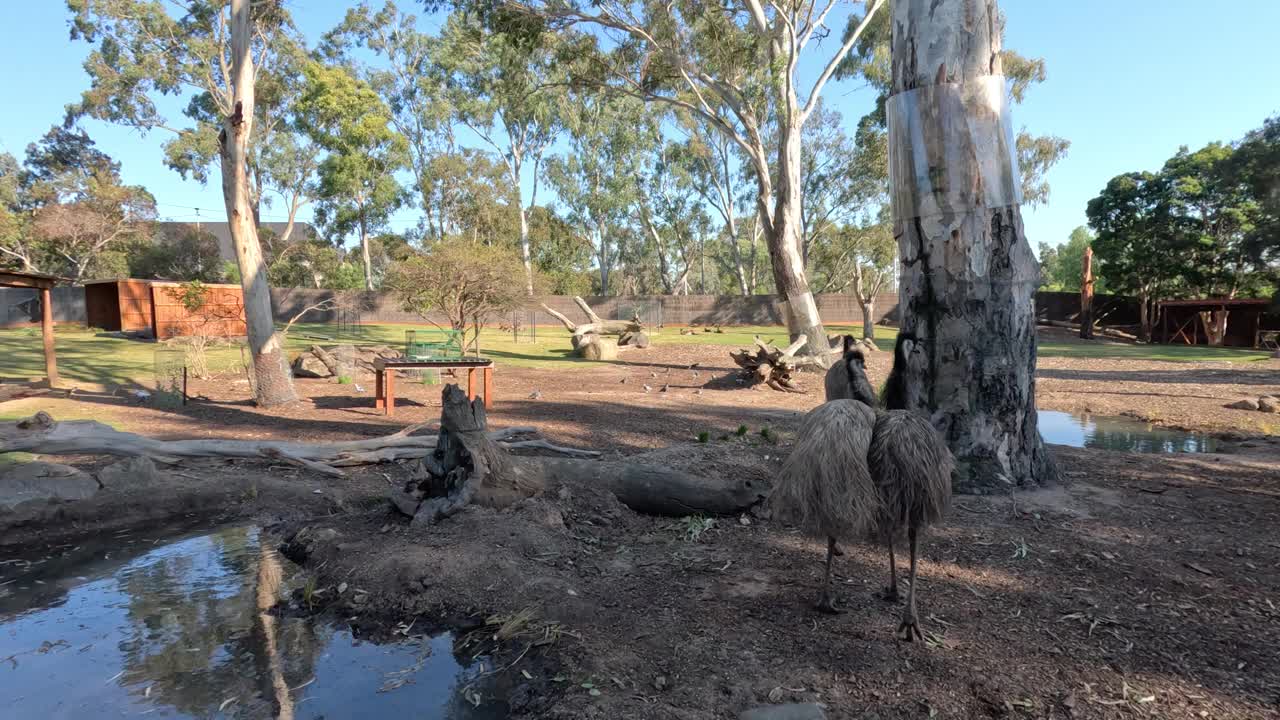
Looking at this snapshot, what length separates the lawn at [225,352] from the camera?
14.9 m

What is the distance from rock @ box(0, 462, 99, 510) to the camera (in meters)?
5.46

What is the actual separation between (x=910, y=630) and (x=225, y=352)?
21079mm

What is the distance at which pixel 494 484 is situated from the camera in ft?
16.8

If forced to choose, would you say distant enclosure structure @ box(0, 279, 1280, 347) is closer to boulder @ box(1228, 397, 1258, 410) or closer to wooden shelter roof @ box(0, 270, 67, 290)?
wooden shelter roof @ box(0, 270, 67, 290)

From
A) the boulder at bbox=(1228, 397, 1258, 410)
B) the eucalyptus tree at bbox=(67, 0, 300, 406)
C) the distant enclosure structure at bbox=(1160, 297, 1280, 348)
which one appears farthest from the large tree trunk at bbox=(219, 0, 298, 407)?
the distant enclosure structure at bbox=(1160, 297, 1280, 348)

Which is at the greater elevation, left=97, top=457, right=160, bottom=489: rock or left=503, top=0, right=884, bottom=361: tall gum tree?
left=503, top=0, right=884, bottom=361: tall gum tree

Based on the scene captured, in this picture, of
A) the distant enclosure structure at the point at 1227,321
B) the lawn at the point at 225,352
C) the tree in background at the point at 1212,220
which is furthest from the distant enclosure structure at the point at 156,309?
the tree in background at the point at 1212,220

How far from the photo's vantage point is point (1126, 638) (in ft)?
10.6

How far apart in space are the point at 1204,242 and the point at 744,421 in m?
28.3

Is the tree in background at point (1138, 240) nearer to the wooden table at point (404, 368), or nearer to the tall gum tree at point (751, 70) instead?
the tall gum tree at point (751, 70)

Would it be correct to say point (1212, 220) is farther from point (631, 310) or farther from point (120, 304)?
point (120, 304)

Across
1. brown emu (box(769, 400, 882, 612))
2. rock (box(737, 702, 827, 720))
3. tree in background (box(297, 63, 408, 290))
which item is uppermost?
tree in background (box(297, 63, 408, 290))

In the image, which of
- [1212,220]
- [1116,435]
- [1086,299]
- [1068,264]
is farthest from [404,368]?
[1068,264]

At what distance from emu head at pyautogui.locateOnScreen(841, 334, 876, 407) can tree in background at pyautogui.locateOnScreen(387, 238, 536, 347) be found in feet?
41.4
